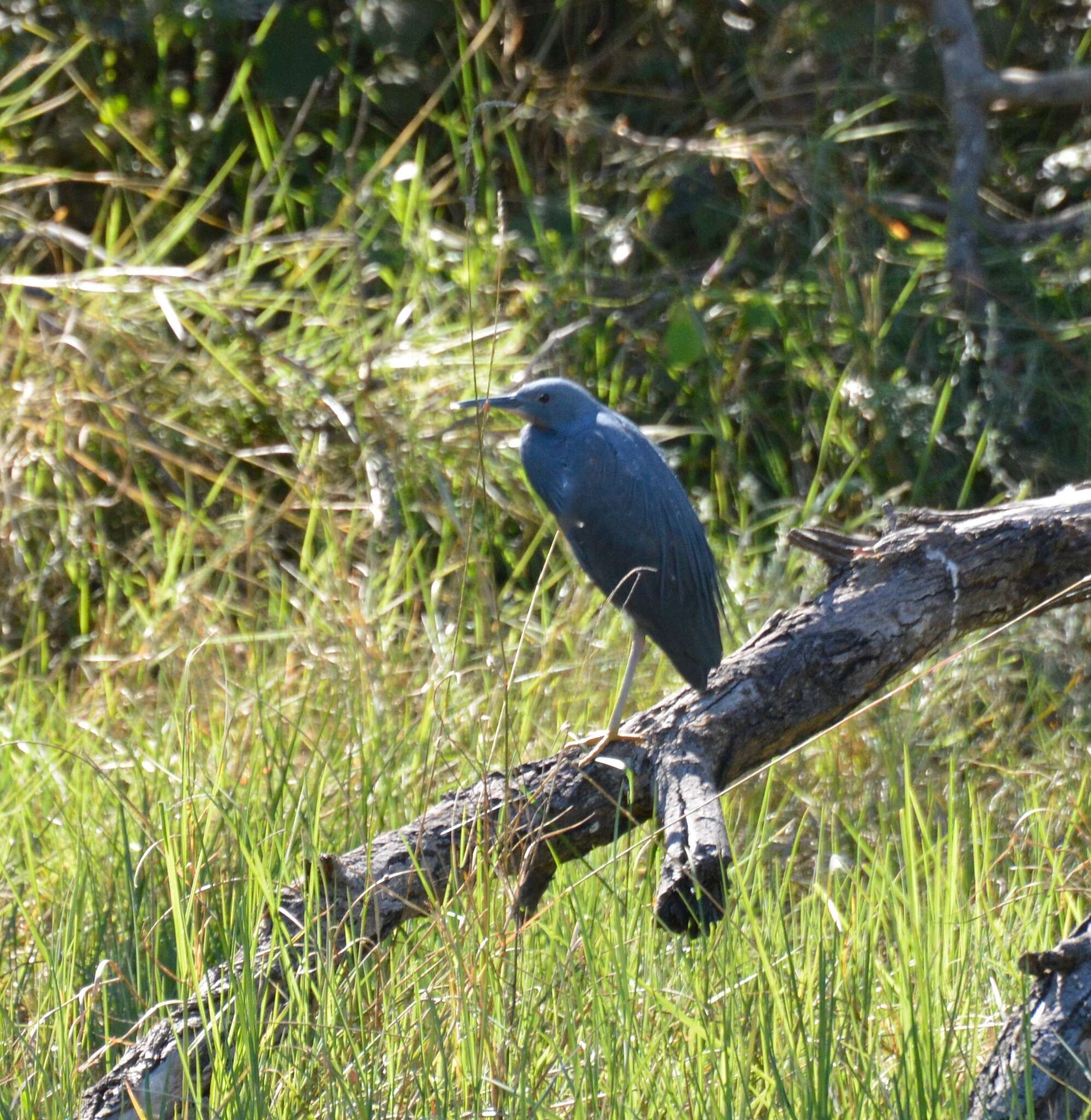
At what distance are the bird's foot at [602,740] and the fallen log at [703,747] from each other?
18mm

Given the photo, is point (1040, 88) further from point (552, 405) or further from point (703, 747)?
point (703, 747)

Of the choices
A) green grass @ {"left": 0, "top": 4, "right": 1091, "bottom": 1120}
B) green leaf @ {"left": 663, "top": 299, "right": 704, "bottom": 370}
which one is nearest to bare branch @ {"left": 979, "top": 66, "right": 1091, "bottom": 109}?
green grass @ {"left": 0, "top": 4, "right": 1091, "bottom": 1120}

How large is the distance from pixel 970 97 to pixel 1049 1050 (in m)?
3.61

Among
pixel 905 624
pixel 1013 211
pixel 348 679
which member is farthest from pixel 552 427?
pixel 1013 211

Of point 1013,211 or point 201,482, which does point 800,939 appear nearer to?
point 201,482

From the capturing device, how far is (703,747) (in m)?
2.04

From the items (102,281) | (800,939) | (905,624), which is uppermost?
(102,281)

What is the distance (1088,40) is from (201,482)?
3.33 m

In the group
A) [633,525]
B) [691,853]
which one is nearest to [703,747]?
[691,853]

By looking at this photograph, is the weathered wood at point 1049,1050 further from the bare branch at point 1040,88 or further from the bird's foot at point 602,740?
the bare branch at point 1040,88

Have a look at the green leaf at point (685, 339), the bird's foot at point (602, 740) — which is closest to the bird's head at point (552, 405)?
the bird's foot at point (602, 740)

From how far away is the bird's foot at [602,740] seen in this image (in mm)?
2238

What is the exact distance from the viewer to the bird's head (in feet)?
9.70

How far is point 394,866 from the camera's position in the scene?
2035 mm
